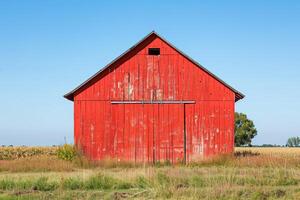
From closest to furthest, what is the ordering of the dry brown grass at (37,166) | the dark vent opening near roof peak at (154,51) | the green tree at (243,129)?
the dry brown grass at (37,166) → the dark vent opening near roof peak at (154,51) → the green tree at (243,129)

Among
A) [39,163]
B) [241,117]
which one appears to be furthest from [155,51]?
[241,117]

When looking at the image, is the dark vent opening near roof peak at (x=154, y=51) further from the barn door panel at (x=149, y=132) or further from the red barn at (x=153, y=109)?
the barn door panel at (x=149, y=132)

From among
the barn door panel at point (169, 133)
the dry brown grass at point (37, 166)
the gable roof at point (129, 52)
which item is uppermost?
the gable roof at point (129, 52)

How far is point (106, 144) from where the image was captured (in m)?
27.3

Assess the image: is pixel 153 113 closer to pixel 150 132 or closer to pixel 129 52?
pixel 150 132

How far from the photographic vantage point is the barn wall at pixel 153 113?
2730cm

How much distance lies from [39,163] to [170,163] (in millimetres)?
6719

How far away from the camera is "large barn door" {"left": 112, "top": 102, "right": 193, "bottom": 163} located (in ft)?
89.4

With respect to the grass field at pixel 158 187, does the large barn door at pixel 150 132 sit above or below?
above

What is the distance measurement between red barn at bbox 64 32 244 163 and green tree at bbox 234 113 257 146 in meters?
55.9

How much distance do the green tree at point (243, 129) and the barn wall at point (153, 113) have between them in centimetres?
5587

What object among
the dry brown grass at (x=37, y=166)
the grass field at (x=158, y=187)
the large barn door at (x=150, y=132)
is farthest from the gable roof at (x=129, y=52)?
the grass field at (x=158, y=187)

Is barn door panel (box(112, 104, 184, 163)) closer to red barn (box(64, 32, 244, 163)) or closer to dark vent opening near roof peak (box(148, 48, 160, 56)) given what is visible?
red barn (box(64, 32, 244, 163))

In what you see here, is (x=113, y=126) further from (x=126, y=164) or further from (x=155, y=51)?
(x=155, y=51)
